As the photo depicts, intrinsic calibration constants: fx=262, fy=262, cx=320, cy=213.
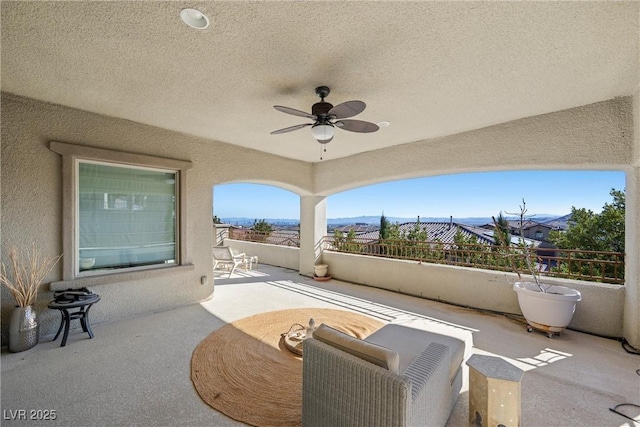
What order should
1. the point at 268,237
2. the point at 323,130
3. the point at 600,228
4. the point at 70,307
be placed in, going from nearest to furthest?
the point at 323,130 < the point at 70,307 < the point at 600,228 < the point at 268,237

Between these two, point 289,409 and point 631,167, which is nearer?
point 289,409

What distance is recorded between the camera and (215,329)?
354 cm

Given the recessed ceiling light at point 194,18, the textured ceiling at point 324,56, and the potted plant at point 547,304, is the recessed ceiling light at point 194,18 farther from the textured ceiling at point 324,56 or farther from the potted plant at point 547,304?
the potted plant at point 547,304

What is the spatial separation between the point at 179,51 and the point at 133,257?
3296 millimetres

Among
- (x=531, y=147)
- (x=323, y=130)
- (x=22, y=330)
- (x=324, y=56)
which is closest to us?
(x=324, y=56)

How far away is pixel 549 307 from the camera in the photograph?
129 inches

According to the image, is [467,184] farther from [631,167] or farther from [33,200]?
[33,200]

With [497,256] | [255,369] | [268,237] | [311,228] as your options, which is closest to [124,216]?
[255,369]

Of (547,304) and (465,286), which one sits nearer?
(547,304)

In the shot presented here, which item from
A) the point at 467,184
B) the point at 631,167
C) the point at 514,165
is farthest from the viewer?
the point at 467,184

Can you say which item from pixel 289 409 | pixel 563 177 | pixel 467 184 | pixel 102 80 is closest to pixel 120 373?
pixel 289 409

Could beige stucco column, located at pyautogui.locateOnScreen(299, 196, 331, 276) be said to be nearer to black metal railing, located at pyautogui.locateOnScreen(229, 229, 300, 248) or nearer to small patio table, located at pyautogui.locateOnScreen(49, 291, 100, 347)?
black metal railing, located at pyautogui.locateOnScreen(229, 229, 300, 248)

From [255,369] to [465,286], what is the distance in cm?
375

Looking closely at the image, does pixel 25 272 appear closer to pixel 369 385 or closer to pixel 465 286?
pixel 369 385
